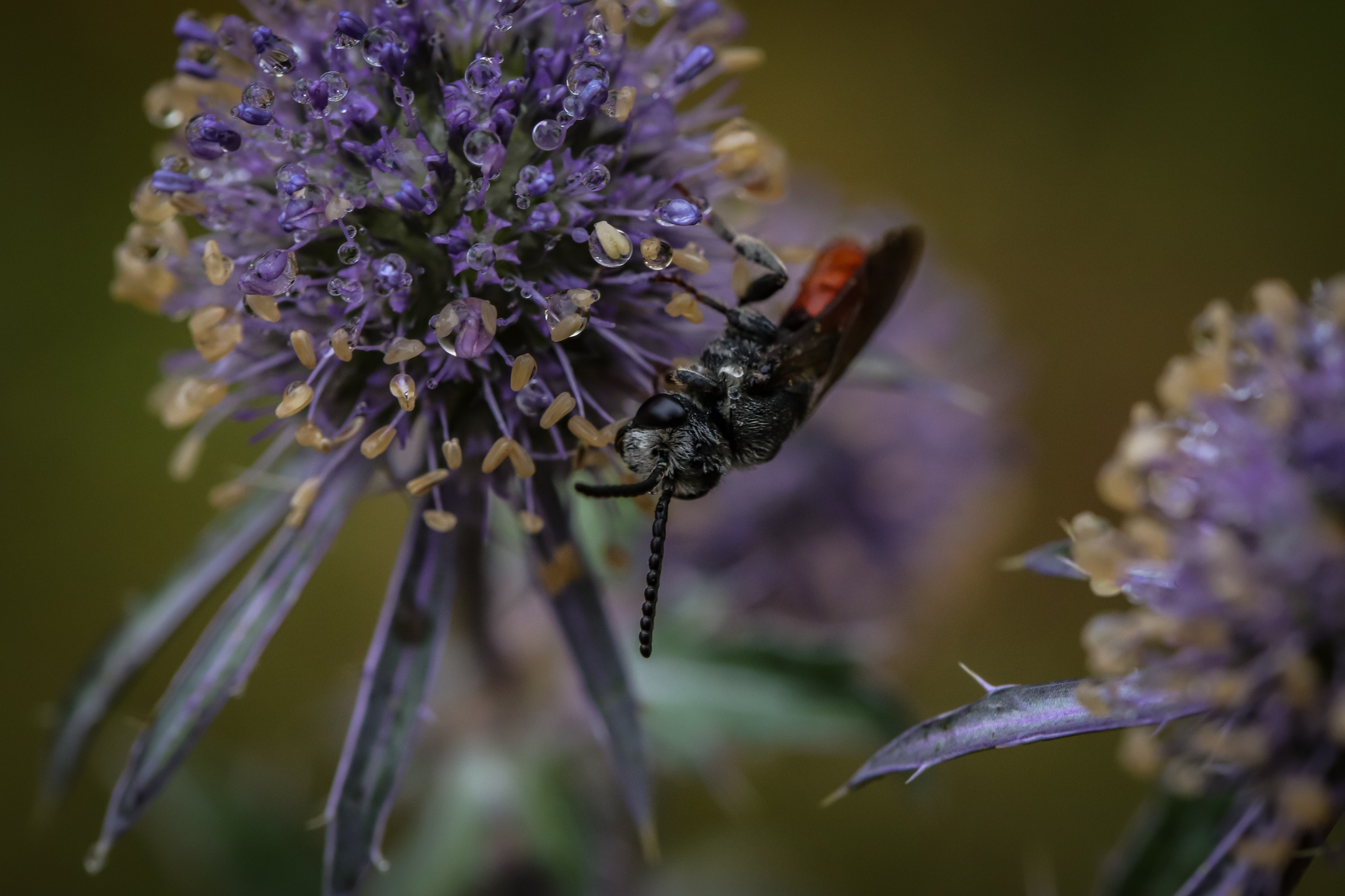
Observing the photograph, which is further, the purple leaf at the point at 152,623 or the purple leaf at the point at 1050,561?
the purple leaf at the point at 152,623

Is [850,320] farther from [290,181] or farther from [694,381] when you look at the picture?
[290,181]

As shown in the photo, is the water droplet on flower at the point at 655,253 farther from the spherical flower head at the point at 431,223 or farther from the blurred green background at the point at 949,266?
the blurred green background at the point at 949,266

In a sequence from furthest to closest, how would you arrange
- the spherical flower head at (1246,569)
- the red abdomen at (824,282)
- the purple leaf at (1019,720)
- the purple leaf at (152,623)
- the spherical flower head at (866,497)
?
the spherical flower head at (866,497), the red abdomen at (824,282), the purple leaf at (152,623), the purple leaf at (1019,720), the spherical flower head at (1246,569)

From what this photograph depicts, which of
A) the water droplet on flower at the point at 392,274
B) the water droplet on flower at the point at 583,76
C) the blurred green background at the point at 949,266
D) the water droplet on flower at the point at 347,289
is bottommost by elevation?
the blurred green background at the point at 949,266

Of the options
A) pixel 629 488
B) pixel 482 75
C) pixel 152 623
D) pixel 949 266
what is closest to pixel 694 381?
pixel 629 488

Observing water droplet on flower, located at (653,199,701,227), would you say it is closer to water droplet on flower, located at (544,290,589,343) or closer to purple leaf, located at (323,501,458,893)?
water droplet on flower, located at (544,290,589,343)

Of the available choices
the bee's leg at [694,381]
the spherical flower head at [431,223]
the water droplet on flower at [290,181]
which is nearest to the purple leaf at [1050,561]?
the bee's leg at [694,381]
